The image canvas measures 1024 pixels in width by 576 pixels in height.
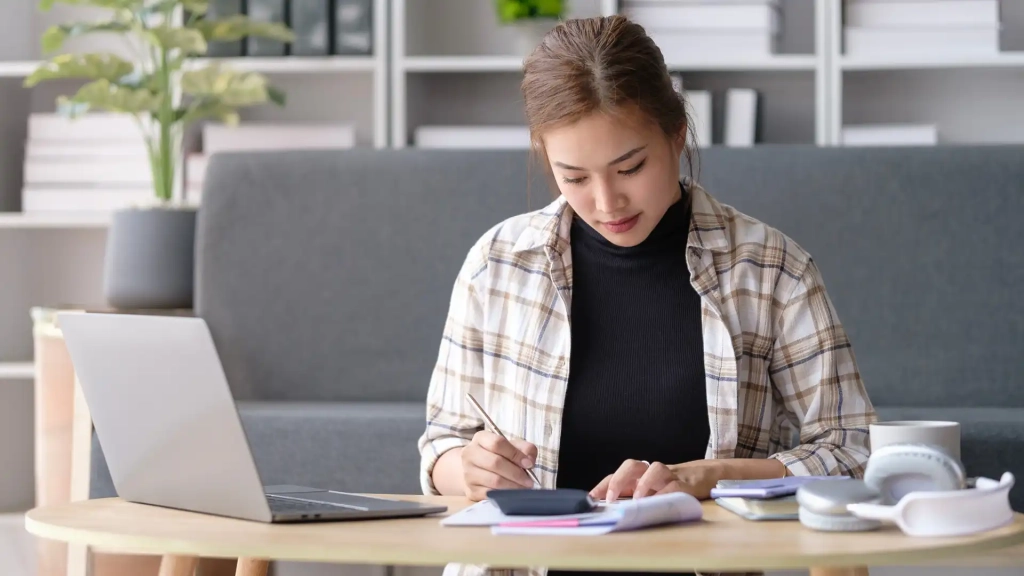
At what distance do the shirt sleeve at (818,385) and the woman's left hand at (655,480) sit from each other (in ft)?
0.41

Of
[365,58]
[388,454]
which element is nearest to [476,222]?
[388,454]

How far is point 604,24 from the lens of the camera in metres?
1.42

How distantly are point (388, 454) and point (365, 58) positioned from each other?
4.13 ft

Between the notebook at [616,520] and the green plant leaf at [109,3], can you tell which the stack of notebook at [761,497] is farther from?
the green plant leaf at [109,3]

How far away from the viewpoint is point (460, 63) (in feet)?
9.95

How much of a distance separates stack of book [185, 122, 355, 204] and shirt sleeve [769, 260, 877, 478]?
1784mm

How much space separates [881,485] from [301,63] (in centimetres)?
234

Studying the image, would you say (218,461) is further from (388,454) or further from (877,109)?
(877,109)

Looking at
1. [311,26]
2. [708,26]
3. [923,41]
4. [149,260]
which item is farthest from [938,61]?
[149,260]

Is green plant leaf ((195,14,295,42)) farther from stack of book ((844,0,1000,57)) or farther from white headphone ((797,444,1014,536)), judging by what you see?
white headphone ((797,444,1014,536))

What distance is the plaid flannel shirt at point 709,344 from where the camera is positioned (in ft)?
4.50

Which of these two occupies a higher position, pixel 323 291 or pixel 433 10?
pixel 433 10

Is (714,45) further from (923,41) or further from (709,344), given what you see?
(709,344)

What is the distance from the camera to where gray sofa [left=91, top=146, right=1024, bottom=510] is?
7.16ft
